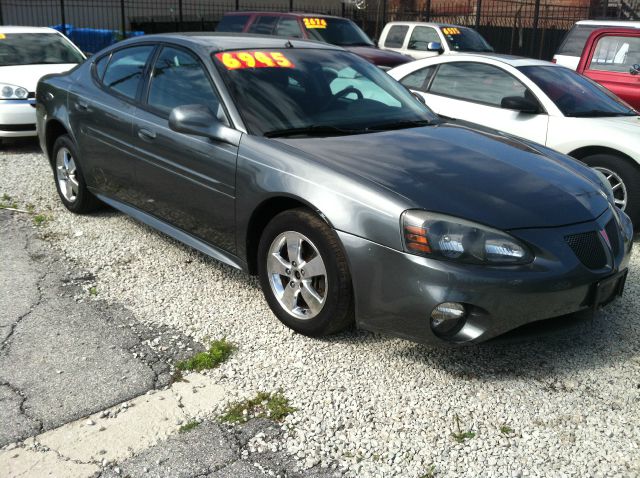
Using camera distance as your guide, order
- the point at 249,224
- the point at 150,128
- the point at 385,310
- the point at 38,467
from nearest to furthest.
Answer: the point at 38,467 < the point at 385,310 < the point at 249,224 < the point at 150,128

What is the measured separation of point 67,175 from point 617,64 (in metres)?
6.38

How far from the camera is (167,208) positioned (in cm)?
461

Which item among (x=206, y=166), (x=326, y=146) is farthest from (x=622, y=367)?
(x=206, y=166)

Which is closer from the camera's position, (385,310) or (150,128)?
(385,310)

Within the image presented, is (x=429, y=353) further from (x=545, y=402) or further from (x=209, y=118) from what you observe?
(x=209, y=118)

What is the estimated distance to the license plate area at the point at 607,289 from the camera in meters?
3.42

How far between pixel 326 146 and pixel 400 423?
5.09 feet

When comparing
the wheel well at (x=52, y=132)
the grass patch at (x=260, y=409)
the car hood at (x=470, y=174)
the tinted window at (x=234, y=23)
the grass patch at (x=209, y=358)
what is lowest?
the grass patch at (x=260, y=409)

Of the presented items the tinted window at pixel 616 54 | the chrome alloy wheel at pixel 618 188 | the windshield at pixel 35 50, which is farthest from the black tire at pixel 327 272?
the windshield at pixel 35 50

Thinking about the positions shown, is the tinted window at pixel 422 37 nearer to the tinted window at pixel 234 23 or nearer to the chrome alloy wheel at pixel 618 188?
the tinted window at pixel 234 23

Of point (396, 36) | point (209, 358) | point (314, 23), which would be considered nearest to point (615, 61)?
point (314, 23)

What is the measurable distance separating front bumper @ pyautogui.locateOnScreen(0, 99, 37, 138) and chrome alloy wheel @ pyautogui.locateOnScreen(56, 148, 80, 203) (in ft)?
9.19

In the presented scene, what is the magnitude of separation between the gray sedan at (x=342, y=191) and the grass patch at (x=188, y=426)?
877 millimetres

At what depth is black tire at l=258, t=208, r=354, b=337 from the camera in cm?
346
